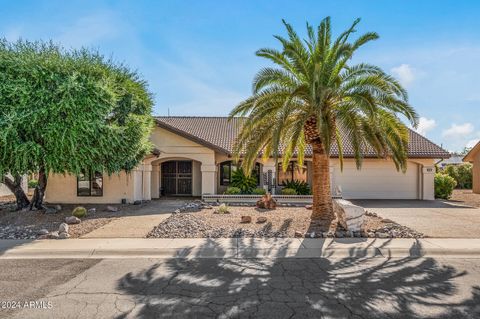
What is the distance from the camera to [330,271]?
21.3 ft

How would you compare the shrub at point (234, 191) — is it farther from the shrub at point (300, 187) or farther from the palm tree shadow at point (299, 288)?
the palm tree shadow at point (299, 288)

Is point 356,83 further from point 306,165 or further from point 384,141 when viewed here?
point 306,165

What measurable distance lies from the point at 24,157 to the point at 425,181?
2171 centimetres

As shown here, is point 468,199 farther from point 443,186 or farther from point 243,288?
point 243,288

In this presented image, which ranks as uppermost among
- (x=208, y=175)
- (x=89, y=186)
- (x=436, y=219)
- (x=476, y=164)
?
(x=476, y=164)

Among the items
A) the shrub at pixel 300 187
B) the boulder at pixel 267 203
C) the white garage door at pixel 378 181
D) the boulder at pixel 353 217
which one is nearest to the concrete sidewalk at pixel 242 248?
the boulder at pixel 353 217

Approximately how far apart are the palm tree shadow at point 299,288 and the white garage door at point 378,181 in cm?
1307

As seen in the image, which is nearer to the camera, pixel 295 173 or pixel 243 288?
pixel 243 288

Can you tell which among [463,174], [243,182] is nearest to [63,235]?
[243,182]

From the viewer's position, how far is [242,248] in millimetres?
8141

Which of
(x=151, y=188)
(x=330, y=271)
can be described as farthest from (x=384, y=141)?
(x=151, y=188)

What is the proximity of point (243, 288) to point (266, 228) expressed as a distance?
16.3 ft

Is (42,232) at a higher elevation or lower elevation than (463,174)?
lower

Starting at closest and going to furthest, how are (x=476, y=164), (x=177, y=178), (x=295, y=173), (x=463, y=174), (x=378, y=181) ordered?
(x=378, y=181) < (x=295, y=173) < (x=177, y=178) < (x=476, y=164) < (x=463, y=174)
